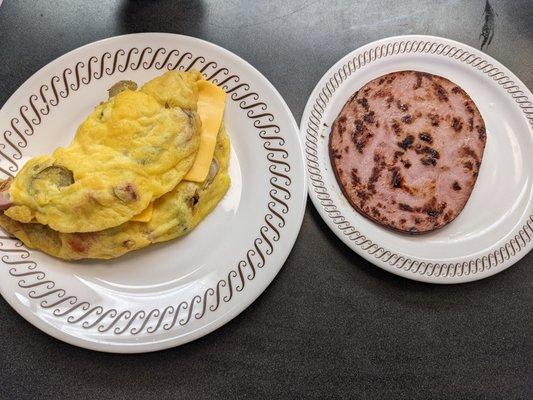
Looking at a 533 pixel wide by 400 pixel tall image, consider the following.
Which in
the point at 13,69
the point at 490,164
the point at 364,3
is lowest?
the point at 490,164

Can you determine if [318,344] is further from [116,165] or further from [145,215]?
[116,165]

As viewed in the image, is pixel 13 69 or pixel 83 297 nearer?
pixel 83 297

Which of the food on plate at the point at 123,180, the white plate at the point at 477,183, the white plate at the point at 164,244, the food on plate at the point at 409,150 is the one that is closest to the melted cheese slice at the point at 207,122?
the food on plate at the point at 123,180

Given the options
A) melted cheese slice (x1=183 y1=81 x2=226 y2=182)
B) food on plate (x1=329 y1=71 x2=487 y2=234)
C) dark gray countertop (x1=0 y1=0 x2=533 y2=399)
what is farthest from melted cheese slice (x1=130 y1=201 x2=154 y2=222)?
food on plate (x1=329 y1=71 x2=487 y2=234)

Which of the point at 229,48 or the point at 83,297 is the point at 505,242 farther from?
the point at 83,297

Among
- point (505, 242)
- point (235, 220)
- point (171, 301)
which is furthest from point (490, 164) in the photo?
point (171, 301)

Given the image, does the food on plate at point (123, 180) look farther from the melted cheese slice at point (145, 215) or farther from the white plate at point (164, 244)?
the white plate at point (164, 244)
